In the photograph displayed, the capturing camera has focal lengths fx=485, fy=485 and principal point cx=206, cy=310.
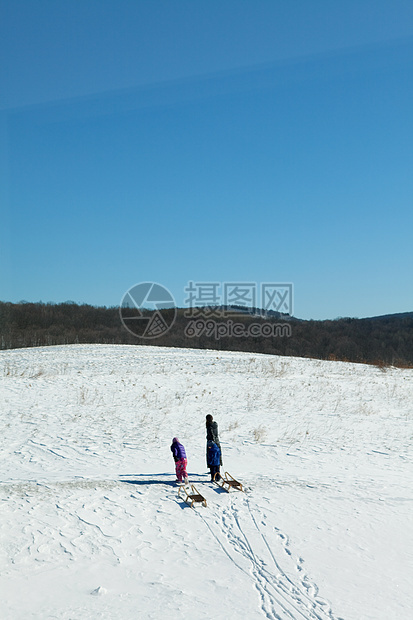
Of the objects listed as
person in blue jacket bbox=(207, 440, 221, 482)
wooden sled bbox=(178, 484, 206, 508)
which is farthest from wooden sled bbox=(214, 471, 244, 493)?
wooden sled bbox=(178, 484, 206, 508)

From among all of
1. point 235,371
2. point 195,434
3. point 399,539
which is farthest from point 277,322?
point 399,539

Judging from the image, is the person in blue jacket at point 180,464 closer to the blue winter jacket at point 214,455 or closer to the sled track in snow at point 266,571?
the blue winter jacket at point 214,455

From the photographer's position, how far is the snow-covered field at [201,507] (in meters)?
6.46

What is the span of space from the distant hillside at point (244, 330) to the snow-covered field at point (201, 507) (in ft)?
168

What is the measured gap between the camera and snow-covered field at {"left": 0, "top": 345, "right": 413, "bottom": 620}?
21.2ft

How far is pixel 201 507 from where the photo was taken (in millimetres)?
9727

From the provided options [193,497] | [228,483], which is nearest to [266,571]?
[193,497]

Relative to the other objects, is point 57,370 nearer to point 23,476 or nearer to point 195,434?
point 195,434

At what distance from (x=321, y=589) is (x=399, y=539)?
2.73m

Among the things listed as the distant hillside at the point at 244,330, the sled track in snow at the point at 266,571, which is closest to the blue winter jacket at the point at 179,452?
the sled track in snow at the point at 266,571

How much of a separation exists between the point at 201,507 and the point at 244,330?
79.9 metres

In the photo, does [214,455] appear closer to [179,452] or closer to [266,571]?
[179,452]

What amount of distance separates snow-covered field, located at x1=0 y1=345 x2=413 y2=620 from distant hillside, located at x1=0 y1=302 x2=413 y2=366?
2010 inches

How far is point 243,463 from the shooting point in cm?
1335
